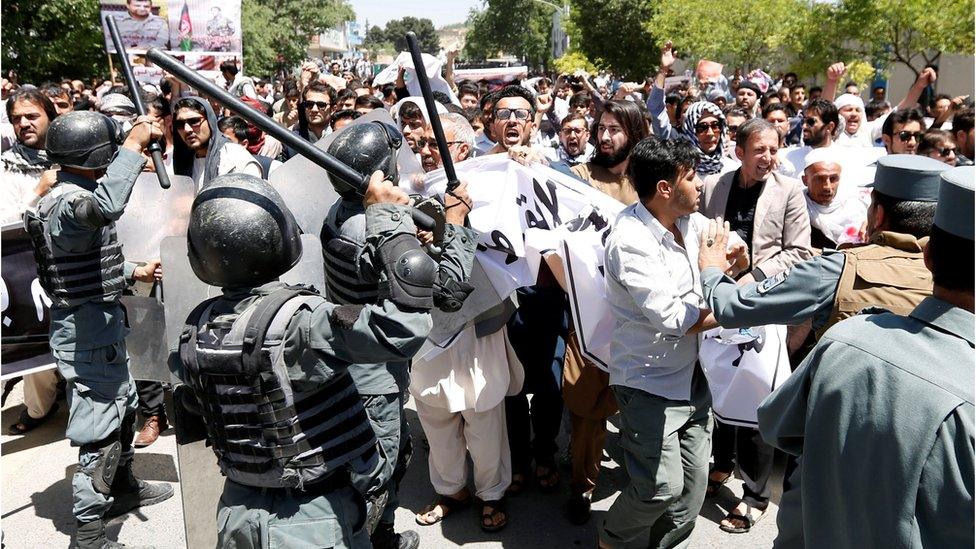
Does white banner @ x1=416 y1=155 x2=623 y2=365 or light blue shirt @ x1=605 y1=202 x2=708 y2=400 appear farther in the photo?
white banner @ x1=416 y1=155 x2=623 y2=365

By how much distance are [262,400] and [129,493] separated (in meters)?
2.65

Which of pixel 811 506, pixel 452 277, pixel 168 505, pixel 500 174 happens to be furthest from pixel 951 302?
pixel 168 505

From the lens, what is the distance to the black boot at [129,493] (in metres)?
4.21

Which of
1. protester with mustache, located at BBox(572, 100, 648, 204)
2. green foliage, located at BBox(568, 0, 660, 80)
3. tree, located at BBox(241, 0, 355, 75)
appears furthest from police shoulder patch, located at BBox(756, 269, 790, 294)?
green foliage, located at BBox(568, 0, 660, 80)

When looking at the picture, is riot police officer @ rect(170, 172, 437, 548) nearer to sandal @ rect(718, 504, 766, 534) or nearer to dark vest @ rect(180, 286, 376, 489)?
dark vest @ rect(180, 286, 376, 489)

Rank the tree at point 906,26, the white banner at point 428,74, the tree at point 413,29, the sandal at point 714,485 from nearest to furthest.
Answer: the sandal at point 714,485
the white banner at point 428,74
the tree at point 906,26
the tree at point 413,29

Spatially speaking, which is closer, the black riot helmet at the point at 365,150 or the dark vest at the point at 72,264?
the black riot helmet at the point at 365,150

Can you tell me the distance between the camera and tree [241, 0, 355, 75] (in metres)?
40.9

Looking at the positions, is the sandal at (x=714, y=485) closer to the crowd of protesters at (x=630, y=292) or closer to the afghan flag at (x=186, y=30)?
the crowd of protesters at (x=630, y=292)

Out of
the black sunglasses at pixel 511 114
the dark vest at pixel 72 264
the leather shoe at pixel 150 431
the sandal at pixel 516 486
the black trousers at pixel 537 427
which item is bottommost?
the leather shoe at pixel 150 431

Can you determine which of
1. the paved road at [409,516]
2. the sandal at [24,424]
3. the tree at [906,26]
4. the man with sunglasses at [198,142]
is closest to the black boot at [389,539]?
the paved road at [409,516]

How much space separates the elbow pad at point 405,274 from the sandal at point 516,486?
2525 millimetres

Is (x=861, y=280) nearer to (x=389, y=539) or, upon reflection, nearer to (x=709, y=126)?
(x=389, y=539)

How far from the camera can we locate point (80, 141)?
3580 millimetres
